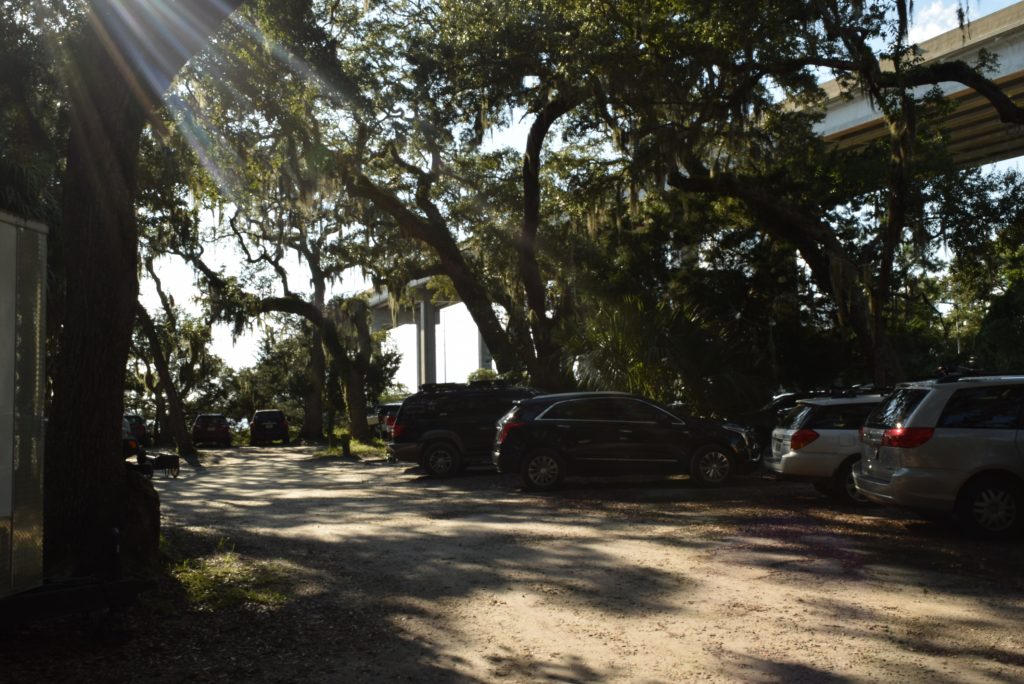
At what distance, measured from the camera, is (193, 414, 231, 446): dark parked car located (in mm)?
46781

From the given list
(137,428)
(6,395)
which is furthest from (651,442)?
(137,428)

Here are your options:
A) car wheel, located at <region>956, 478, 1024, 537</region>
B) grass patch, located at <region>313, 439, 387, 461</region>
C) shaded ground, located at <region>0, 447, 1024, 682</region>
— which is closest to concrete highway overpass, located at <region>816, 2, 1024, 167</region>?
car wheel, located at <region>956, 478, 1024, 537</region>

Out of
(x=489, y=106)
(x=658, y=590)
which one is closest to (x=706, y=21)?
(x=489, y=106)

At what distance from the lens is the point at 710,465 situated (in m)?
16.6

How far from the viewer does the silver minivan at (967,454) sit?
33.5 feet

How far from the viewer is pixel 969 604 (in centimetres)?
738

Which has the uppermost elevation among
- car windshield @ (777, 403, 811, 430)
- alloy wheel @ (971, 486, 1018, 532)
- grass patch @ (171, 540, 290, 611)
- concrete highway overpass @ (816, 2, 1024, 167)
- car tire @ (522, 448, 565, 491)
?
concrete highway overpass @ (816, 2, 1024, 167)

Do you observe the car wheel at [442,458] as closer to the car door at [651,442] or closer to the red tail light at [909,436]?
the car door at [651,442]

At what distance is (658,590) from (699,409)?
1248 cm

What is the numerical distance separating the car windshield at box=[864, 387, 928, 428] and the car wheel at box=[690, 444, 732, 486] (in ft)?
17.2

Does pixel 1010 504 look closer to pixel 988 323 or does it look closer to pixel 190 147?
pixel 190 147

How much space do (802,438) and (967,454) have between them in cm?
351

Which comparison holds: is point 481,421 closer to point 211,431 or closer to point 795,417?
point 795,417

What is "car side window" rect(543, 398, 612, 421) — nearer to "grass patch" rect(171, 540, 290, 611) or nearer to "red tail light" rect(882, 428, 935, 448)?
"red tail light" rect(882, 428, 935, 448)
